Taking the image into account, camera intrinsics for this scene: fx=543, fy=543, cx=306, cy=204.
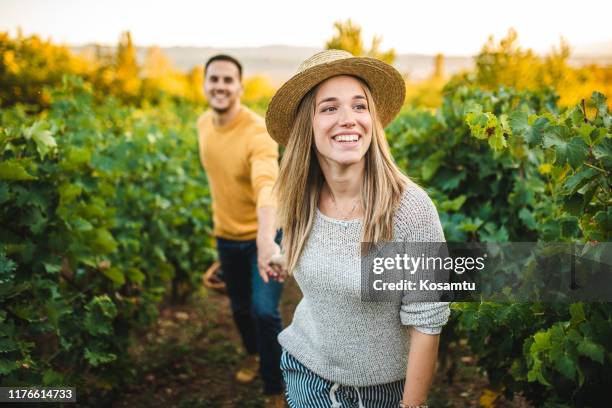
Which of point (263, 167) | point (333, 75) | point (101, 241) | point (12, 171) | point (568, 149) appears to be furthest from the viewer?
point (263, 167)

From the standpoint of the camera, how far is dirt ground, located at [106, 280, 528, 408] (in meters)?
3.84

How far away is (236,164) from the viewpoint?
3.70 metres

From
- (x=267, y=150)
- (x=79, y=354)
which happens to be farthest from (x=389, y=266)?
(x=79, y=354)

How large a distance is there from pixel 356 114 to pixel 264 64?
32339 mm

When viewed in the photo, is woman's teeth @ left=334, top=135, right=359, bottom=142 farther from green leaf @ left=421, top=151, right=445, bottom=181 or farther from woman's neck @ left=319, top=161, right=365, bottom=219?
green leaf @ left=421, top=151, right=445, bottom=181

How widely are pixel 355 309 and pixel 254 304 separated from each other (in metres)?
1.71

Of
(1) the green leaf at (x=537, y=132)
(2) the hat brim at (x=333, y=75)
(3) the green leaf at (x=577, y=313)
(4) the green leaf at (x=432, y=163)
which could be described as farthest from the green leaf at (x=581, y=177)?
(4) the green leaf at (x=432, y=163)

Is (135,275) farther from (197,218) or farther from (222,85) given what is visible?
(197,218)

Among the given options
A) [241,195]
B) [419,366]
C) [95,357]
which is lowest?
[95,357]

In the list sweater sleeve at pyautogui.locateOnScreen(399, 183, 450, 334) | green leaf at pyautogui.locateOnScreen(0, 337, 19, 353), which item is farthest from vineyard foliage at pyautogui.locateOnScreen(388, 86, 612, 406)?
green leaf at pyautogui.locateOnScreen(0, 337, 19, 353)

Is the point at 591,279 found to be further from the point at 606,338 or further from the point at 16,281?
the point at 16,281

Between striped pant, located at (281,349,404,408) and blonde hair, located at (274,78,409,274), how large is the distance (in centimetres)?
45

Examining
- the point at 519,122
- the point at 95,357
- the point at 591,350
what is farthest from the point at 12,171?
the point at 591,350

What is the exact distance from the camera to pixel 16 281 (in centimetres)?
272
